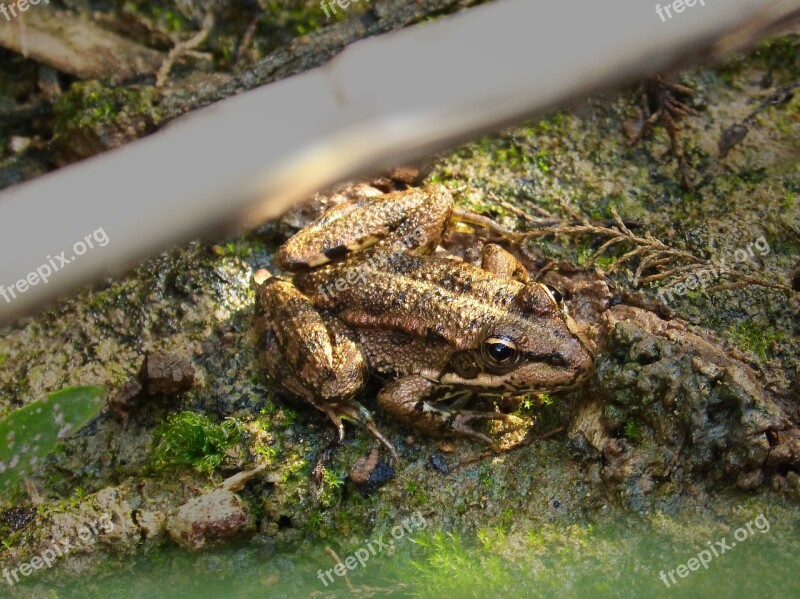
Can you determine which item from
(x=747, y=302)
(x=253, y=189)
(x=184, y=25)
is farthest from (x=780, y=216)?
(x=184, y=25)

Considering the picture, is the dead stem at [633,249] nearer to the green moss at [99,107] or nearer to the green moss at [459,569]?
the green moss at [459,569]

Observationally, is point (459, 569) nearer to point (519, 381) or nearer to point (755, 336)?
point (519, 381)

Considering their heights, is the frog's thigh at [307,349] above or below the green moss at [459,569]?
above

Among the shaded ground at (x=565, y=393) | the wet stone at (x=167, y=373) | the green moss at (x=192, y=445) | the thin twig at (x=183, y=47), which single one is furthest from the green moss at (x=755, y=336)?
the thin twig at (x=183, y=47)

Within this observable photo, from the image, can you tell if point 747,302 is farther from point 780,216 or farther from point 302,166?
point 302,166


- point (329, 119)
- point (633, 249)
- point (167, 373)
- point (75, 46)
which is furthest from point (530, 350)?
point (75, 46)

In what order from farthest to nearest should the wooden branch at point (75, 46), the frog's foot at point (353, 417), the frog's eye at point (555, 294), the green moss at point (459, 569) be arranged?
1. the wooden branch at point (75, 46)
2. the frog's foot at point (353, 417)
3. the frog's eye at point (555, 294)
4. the green moss at point (459, 569)

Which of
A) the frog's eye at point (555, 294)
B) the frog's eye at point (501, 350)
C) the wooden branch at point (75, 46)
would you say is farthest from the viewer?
the wooden branch at point (75, 46)
